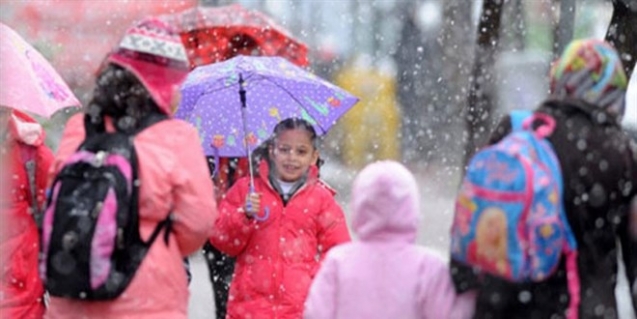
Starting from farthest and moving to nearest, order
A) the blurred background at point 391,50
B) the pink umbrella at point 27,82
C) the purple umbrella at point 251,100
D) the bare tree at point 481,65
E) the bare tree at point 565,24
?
the blurred background at point 391,50, the bare tree at point 565,24, the bare tree at point 481,65, the purple umbrella at point 251,100, the pink umbrella at point 27,82

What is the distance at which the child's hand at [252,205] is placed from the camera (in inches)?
290

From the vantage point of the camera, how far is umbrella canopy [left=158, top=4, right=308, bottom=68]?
30.6 feet

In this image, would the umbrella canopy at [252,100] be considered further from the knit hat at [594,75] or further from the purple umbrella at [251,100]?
the knit hat at [594,75]

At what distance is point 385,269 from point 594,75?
999mm

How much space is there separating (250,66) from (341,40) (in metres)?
26.3

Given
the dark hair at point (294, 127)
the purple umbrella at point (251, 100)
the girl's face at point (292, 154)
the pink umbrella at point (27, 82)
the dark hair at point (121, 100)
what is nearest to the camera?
the dark hair at point (121, 100)

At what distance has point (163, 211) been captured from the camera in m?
5.79

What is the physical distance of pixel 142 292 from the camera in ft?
19.2

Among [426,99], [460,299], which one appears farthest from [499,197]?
[426,99]

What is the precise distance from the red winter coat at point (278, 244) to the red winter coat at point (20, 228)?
887 mm

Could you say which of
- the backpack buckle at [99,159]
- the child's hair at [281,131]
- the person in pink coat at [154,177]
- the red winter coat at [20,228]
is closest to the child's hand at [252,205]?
the child's hair at [281,131]

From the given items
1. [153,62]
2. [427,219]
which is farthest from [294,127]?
[427,219]

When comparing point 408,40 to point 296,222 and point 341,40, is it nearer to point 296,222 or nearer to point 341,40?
point 341,40

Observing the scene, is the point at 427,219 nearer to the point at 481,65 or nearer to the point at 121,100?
the point at 481,65
